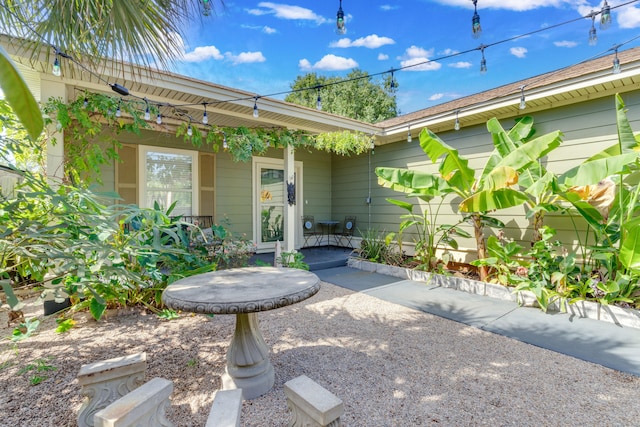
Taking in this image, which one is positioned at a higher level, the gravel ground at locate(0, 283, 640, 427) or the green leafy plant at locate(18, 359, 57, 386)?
the green leafy plant at locate(18, 359, 57, 386)

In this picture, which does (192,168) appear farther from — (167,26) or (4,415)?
(4,415)

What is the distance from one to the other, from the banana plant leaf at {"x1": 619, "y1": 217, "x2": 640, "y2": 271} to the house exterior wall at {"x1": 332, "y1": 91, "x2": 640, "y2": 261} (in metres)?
1.05

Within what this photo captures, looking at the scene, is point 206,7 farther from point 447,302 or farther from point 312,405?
point 447,302

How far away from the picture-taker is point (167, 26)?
7.73 ft

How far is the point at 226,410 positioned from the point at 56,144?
404 cm

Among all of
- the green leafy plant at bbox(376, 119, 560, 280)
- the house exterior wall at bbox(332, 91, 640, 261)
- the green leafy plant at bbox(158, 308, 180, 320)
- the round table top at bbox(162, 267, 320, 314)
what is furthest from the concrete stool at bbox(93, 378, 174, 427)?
the house exterior wall at bbox(332, 91, 640, 261)

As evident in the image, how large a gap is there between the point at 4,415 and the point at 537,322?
494 cm

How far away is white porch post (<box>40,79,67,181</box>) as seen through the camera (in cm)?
364

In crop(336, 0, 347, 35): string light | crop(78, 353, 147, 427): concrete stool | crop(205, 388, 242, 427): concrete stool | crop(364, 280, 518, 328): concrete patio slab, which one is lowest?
crop(364, 280, 518, 328): concrete patio slab

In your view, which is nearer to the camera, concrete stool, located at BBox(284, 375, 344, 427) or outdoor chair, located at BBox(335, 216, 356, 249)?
concrete stool, located at BBox(284, 375, 344, 427)

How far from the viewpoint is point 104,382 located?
192 centimetres

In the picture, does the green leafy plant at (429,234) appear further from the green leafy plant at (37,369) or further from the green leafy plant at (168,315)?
the green leafy plant at (37,369)

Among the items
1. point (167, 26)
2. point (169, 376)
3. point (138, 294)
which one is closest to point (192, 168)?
point (138, 294)

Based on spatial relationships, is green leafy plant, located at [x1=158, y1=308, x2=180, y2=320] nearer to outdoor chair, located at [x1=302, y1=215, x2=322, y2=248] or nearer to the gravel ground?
the gravel ground
